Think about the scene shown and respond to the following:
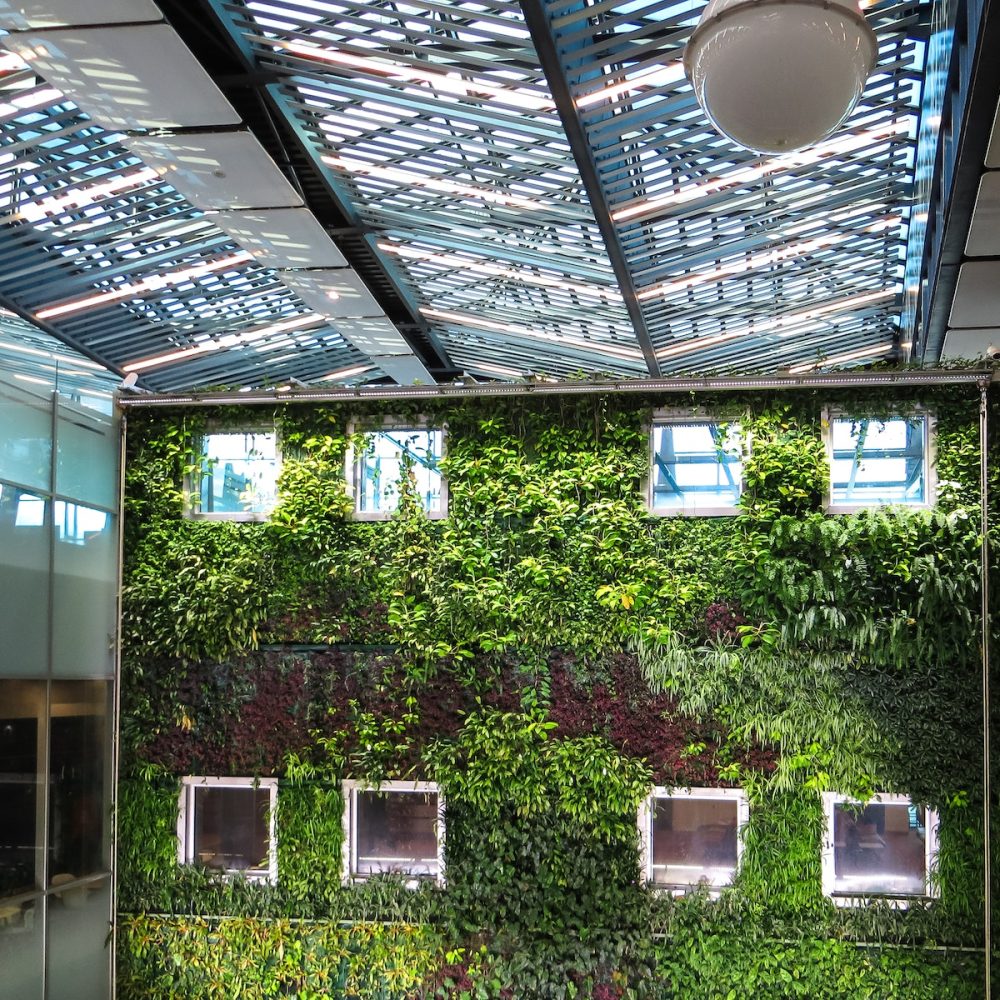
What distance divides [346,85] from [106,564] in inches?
197

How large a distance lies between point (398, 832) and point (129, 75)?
19.5 feet

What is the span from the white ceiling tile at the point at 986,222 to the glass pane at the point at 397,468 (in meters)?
4.37

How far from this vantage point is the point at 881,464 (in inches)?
334

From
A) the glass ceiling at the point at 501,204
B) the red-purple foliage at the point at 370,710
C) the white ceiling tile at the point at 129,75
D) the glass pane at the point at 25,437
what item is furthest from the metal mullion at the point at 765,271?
the glass pane at the point at 25,437

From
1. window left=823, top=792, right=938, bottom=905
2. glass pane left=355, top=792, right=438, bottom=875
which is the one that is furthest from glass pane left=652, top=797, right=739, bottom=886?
glass pane left=355, top=792, right=438, bottom=875

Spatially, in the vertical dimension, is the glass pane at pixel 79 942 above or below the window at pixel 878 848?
below

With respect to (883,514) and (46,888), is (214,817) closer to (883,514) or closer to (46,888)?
(46,888)

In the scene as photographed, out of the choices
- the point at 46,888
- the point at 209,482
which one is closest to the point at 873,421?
the point at 209,482

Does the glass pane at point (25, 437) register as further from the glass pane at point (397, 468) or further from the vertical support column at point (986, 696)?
the vertical support column at point (986, 696)

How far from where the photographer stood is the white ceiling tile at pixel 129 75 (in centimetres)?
488

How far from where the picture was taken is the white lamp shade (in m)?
3.29

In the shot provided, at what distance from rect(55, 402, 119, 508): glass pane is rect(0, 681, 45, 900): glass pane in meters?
1.58

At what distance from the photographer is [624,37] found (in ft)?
16.4

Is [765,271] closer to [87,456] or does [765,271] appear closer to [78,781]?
[87,456]
